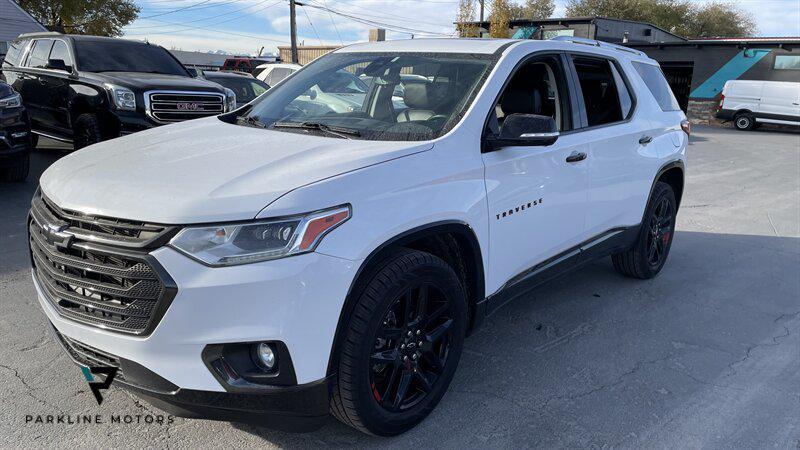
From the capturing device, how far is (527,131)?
3123 millimetres

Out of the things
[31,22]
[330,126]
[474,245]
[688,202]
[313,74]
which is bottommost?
[688,202]

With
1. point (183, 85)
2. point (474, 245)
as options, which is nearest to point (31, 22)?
point (183, 85)

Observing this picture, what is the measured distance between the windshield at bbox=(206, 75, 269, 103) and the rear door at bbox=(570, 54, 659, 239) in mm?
9590

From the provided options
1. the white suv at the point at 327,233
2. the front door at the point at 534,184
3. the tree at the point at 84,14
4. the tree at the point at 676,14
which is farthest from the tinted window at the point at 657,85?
the tree at the point at 676,14

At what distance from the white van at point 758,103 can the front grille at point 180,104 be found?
2306cm

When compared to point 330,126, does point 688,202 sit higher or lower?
lower

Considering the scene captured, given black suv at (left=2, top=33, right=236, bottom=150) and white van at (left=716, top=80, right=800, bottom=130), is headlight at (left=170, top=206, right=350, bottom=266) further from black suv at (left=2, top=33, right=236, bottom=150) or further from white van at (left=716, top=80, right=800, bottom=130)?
white van at (left=716, top=80, right=800, bottom=130)

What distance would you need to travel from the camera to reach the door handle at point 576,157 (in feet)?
12.5

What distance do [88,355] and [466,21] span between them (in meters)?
31.5

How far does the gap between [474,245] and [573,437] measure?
1029mm

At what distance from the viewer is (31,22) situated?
3161 cm

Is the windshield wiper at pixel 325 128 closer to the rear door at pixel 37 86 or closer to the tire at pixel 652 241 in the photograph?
the tire at pixel 652 241

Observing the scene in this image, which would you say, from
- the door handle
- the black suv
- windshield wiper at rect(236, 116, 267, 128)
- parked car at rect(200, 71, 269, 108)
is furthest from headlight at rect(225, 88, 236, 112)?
the door handle

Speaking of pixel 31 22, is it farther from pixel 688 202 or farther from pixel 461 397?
pixel 461 397
